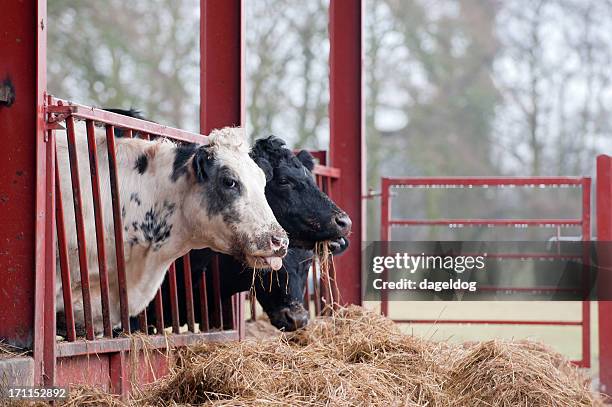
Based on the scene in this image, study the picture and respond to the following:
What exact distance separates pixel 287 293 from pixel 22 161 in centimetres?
284

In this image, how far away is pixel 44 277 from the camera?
190 inches

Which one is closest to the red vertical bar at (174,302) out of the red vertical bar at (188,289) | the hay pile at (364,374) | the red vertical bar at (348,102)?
the red vertical bar at (188,289)

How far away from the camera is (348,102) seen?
383 inches

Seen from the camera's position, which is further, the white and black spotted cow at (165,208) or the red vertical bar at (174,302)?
the red vertical bar at (174,302)

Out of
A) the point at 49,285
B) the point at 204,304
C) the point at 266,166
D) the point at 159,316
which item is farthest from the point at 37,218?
the point at 266,166

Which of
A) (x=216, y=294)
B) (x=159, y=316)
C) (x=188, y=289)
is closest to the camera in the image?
(x=159, y=316)

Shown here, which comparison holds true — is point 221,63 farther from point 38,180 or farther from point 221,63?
point 38,180

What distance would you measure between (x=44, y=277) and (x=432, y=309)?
16.1 m

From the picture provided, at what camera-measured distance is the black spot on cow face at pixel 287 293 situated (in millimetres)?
7215

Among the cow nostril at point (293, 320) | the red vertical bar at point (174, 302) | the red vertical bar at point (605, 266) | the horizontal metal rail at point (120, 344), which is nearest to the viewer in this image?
the horizontal metal rail at point (120, 344)

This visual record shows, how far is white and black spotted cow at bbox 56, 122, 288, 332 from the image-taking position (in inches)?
230

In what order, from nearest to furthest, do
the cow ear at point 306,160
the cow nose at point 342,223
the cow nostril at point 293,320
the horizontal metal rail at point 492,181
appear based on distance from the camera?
the cow nose at point 342,223 < the cow nostril at point 293,320 < the cow ear at point 306,160 < the horizontal metal rail at point 492,181

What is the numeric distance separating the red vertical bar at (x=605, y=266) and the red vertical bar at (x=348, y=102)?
2.18 meters

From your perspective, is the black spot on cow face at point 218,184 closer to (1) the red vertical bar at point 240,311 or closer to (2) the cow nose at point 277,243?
(2) the cow nose at point 277,243
